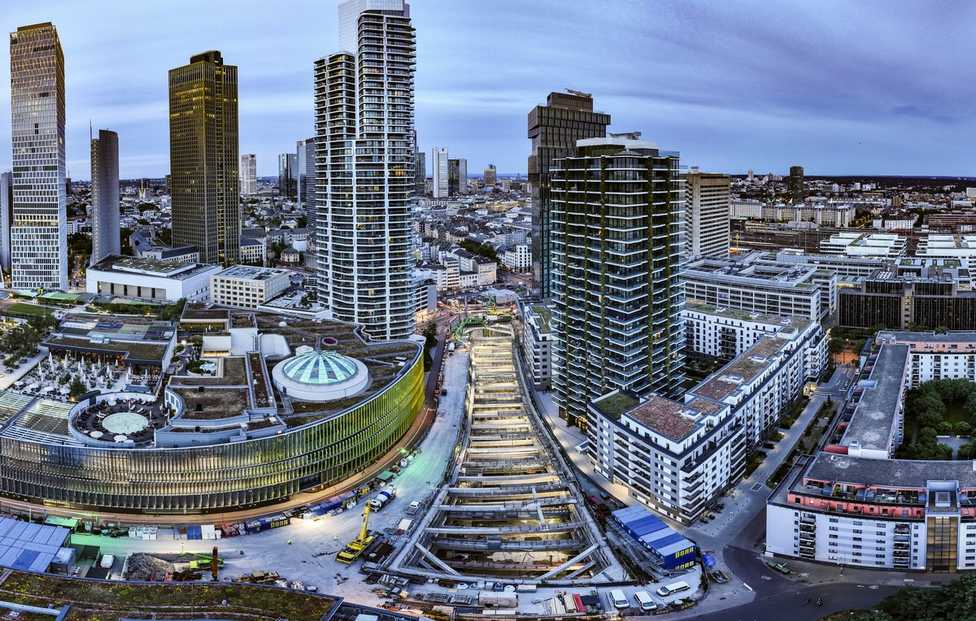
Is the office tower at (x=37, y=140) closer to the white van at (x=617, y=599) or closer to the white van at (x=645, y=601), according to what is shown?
the white van at (x=617, y=599)

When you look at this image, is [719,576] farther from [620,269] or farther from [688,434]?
[620,269]

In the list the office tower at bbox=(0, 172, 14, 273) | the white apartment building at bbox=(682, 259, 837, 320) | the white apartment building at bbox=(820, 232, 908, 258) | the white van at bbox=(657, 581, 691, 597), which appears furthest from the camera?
the white apartment building at bbox=(820, 232, 908, 258)

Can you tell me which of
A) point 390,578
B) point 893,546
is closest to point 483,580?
point 390,578

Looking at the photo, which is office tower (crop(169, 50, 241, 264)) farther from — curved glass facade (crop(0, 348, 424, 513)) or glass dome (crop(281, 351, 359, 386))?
curved glass facade (crop(0, 348, 424, 513))

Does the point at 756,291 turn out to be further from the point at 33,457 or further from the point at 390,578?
the point at 33,457

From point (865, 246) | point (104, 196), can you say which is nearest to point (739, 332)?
point (865, 246)

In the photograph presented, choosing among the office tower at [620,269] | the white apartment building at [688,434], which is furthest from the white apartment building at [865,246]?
the office tower at [620,269]

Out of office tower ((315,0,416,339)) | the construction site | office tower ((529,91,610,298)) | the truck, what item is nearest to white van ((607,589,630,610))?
the construction site
